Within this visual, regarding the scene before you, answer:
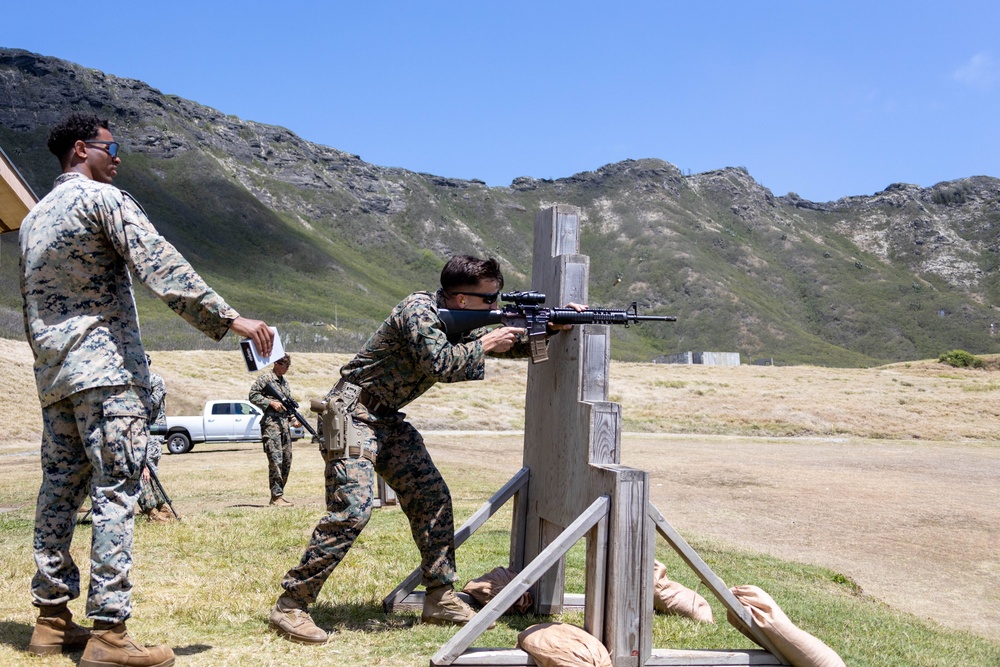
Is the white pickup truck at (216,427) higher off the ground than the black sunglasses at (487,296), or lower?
lower

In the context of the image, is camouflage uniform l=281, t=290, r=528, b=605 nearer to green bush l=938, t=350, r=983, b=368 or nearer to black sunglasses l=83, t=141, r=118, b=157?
black sunglasses l=83, t=141, r=118, b=157

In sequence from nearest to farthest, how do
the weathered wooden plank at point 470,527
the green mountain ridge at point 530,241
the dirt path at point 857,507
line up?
the weathered wooden plank at point 470,527
the dirt path at point 857,507
the green mountain ridge at point 530,241

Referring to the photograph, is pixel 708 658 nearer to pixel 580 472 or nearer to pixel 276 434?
pixel 580 472

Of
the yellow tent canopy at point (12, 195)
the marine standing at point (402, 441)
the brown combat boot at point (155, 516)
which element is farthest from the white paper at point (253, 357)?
the yellow tent canopy at point (12, 195)

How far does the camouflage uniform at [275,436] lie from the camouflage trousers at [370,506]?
23.3 feet

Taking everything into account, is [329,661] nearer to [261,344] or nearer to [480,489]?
[261,344]

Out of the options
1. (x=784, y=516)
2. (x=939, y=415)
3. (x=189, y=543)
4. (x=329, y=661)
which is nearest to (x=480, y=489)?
(x=784, y=516)

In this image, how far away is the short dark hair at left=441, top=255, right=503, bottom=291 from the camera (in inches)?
195

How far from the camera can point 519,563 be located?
5.61 meters

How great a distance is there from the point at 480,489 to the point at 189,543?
6.53 metres

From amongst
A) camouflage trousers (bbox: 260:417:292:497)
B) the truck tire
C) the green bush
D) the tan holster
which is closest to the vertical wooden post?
the tan holster

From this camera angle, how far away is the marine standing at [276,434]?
11641 mm

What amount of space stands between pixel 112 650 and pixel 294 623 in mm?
991

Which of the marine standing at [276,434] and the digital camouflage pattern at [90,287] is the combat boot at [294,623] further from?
the marine standing at [276,434]
